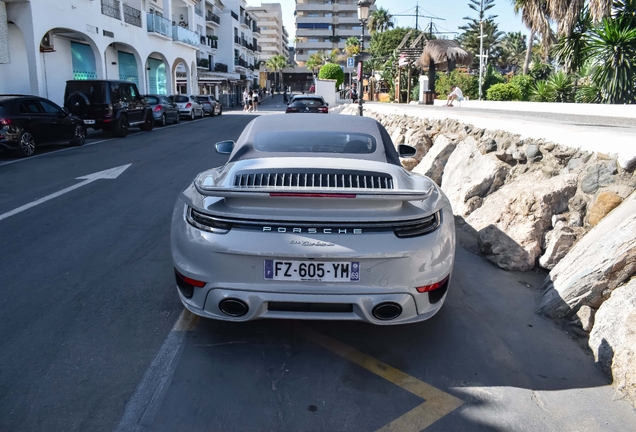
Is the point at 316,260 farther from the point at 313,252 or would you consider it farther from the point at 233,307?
the point at 233,307

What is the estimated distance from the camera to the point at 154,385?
306cm

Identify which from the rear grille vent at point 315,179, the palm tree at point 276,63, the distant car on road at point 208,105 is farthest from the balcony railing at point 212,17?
the palm tree at point 276,63

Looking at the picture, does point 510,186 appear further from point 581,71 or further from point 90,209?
point 581,71

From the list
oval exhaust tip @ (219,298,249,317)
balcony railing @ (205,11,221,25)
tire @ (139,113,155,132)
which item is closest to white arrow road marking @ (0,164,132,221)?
oval exhaust tip @ (219,298,249,317)

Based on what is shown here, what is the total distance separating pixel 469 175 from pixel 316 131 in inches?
122

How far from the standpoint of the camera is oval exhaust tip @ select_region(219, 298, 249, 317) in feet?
10.7

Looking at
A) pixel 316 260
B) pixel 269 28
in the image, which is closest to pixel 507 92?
pixel 316 260

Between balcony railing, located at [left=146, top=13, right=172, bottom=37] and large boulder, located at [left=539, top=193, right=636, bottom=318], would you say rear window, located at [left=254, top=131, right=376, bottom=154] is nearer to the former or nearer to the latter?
large boulder, located at [left=539, top=193, right=636, bottom=318]

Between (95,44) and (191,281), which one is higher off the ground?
(95,44)

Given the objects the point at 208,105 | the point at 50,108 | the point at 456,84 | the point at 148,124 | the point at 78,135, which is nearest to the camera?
the point at 50,108

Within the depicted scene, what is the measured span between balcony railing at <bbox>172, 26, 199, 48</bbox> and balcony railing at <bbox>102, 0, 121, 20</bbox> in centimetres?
962

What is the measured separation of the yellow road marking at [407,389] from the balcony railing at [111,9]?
27.4 m

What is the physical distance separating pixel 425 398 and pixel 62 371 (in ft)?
7.07

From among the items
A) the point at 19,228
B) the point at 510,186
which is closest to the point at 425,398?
the point at 510,186
